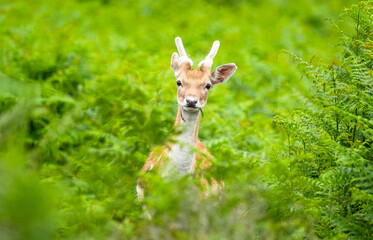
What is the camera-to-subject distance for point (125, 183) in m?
4.33

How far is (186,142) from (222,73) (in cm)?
126

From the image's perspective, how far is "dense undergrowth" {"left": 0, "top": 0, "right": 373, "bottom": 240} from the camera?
12.7ft

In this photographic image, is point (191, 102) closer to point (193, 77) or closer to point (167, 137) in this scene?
point (193, 77)

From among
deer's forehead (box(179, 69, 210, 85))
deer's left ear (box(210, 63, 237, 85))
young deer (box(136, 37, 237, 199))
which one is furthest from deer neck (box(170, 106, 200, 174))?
deer's left ear (box(210, 63, 237, 85))

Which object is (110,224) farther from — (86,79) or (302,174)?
(86,79)

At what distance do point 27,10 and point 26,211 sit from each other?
12.3m

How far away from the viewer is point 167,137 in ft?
15.2

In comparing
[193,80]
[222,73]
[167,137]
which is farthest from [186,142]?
[167,137]

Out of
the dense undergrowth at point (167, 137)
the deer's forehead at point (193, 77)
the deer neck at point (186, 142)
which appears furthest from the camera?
the deer's forehead at point (193, 77)

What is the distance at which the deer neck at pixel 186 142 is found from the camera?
6184 millimetres

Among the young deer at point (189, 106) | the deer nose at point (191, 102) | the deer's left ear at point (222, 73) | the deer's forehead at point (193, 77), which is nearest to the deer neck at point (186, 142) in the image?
the young deer at point (189, 106)

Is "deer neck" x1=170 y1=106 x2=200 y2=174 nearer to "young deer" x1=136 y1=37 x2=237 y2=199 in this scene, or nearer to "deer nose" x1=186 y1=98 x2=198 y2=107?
"young deer" x1=136 y1=37 x2=237 y2=199

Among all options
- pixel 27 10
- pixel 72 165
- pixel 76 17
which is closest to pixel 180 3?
pixel 76 17

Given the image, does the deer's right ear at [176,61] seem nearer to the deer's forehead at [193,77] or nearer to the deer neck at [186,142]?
the deer's forehead at [193,77]
